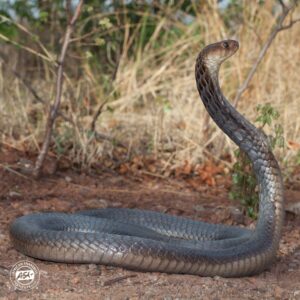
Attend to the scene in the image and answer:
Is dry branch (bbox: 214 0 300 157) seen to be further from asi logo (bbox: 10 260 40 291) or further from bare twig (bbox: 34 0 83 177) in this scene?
asi logo (bbox: 10 260 40 291)

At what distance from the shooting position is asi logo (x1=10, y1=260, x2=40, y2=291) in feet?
12.8

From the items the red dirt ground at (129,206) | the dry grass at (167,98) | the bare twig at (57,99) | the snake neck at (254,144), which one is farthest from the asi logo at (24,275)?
the dry grass at (167,98)

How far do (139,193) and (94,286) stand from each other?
2300mm

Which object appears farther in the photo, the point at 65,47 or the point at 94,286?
the point at 65,47

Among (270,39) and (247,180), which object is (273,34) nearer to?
(270,39)

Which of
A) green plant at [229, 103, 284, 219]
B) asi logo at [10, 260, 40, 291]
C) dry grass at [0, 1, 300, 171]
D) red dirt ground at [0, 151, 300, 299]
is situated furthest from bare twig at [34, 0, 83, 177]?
asi logo at [10, 260, 40, 291]

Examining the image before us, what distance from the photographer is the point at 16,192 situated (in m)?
5.90

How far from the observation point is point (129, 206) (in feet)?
19.4

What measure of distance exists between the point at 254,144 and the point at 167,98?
399cm

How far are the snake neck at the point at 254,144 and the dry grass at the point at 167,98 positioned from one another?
90.5 inches

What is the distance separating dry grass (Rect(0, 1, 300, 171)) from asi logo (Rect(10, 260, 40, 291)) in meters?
2.45

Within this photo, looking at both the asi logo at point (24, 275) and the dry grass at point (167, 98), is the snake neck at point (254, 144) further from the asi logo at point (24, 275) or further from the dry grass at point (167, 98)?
the dry grass at point (167, 98)

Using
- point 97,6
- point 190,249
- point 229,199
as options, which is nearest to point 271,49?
point 97,6

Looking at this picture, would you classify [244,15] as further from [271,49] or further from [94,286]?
[94,286]
